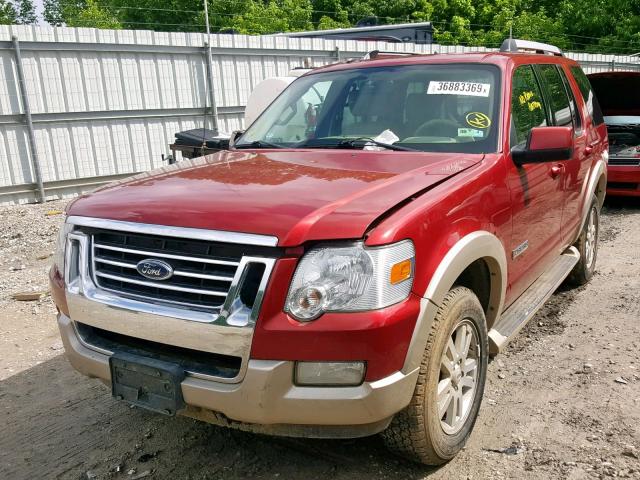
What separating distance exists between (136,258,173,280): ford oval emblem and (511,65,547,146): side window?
2148mm

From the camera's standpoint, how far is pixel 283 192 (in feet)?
8.74

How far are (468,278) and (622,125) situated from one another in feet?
23.1

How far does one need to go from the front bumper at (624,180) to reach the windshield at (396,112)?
579cm

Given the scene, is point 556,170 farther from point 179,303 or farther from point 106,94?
point 106,94

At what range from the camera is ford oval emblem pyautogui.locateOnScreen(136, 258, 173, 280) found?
249 cm

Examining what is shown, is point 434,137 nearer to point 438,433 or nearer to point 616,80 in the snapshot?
point 438,433

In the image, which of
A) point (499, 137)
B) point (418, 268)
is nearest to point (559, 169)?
point (499, 137)

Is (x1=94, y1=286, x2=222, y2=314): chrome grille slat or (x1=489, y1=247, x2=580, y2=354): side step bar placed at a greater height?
(x1=94, y1=286, x2=222, y2=314): chrome grille slat

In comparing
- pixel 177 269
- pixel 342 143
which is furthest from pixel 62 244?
pixel 342 143

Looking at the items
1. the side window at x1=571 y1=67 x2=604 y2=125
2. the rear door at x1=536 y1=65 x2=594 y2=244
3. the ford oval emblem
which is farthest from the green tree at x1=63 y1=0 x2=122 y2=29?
the ford oval emblem

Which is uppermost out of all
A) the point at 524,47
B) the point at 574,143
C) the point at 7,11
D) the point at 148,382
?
the point at 7,11

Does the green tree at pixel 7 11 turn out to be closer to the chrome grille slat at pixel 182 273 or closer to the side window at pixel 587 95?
the side window at pixel 587 95

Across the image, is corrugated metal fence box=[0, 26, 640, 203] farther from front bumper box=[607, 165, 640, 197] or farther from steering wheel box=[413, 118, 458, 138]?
steering wheel box=[413, 118, 458, 138]

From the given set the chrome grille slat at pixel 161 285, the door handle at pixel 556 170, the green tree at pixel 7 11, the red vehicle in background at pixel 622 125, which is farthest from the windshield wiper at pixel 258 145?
the green tree at pixel 7 11
